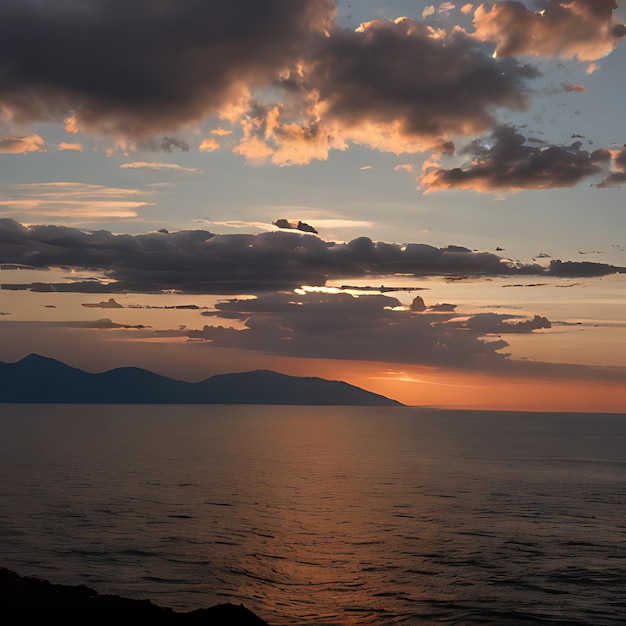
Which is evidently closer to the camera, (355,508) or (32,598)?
(32,598)

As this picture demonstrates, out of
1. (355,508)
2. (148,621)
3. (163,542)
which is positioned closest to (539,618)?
(148,621)

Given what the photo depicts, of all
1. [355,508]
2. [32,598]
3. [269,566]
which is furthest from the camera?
[355,508]

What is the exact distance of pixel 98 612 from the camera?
28109 mm

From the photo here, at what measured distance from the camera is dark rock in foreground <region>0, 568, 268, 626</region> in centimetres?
2720

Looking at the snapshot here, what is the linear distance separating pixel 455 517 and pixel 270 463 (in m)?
60.4

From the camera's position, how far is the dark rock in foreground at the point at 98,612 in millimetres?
27203

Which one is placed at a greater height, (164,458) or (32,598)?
(32,598)

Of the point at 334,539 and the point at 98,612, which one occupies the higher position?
the point at 98,612

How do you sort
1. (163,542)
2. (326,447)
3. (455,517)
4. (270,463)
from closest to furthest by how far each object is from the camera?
(163,542)
(455,517)
(270,463)
(326,447)

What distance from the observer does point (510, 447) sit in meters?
167

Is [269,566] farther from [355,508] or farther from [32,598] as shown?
[355,508]

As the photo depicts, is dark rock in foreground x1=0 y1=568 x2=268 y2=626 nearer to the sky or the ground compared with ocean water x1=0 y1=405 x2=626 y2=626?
nearer to the sky

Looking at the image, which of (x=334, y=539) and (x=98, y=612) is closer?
(x=98, y=612)

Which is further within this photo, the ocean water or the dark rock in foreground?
the ocean water
